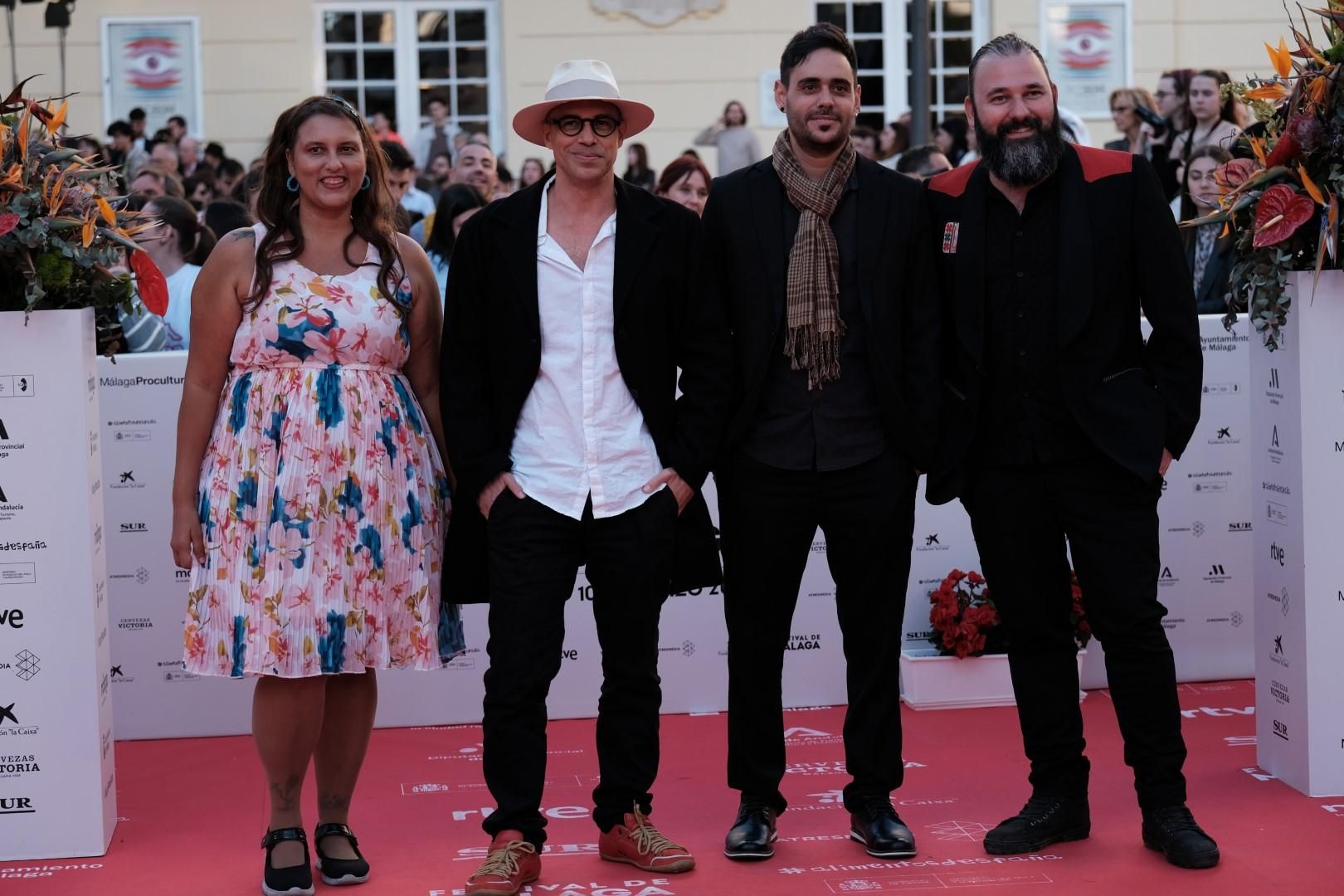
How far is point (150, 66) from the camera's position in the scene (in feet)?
47.2

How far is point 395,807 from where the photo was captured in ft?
16.0

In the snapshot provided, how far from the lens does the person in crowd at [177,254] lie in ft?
21.6

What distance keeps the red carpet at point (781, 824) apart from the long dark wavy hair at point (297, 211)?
1465mm

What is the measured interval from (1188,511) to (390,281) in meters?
3.20

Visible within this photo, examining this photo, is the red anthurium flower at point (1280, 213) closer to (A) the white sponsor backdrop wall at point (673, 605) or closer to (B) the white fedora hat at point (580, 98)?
(A) the white sponsor backdrop wall at point (673, 605)

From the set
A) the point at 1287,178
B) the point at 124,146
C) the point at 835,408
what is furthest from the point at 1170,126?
the point at 124,146

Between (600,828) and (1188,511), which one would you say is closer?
(600,828)

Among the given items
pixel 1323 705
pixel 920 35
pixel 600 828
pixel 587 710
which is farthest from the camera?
pixel 920 35

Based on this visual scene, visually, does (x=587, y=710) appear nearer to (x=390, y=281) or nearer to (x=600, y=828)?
(x=600, y=828)

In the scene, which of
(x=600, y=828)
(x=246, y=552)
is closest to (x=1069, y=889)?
(x=600, y=828)

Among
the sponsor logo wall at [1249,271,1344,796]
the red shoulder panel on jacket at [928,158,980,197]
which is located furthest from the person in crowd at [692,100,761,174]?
the red shoulder panel on jacket at [928,158,980,197]

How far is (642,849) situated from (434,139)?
10.7 m

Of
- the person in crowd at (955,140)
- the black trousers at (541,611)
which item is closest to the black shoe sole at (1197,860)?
the black trousers at (541,611)

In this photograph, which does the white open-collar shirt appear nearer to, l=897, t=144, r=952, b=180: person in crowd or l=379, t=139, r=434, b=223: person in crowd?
l=379, t=139, r=434, b=223: person in crowd
